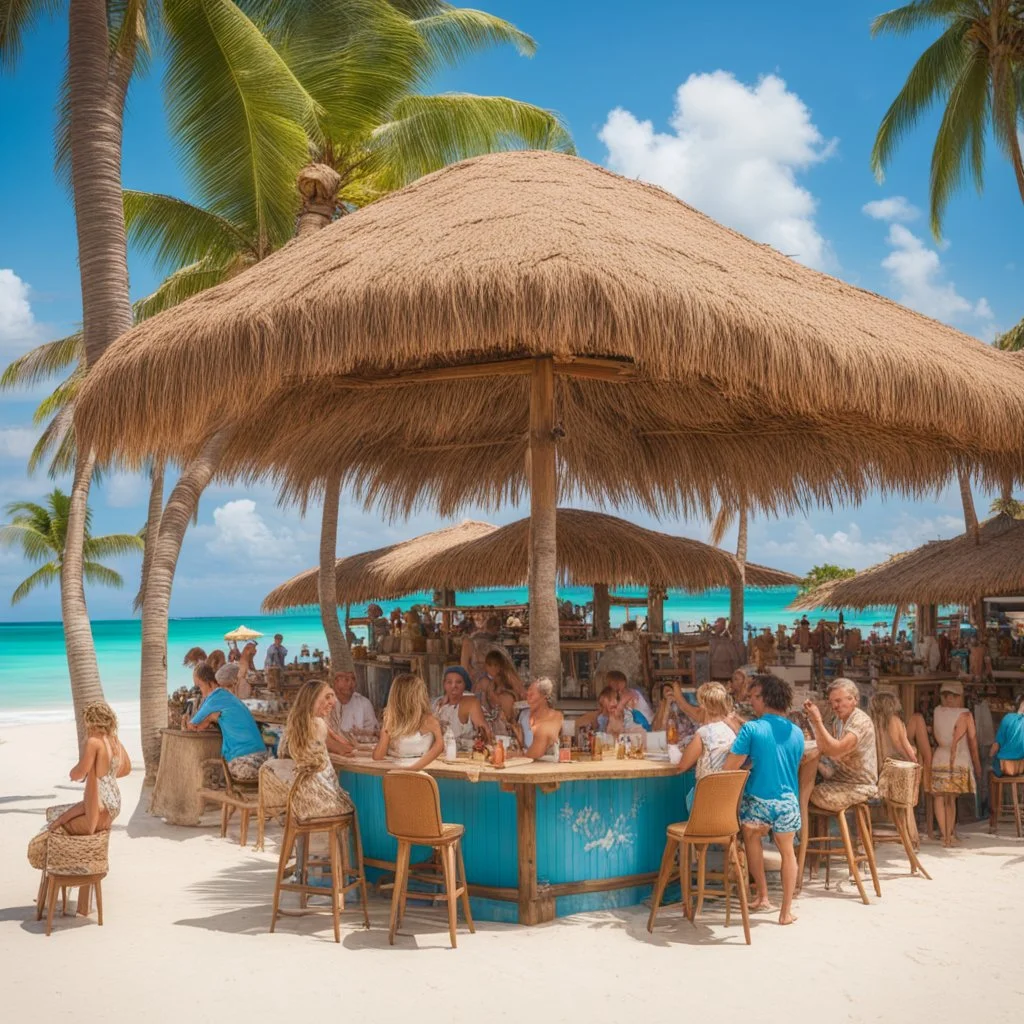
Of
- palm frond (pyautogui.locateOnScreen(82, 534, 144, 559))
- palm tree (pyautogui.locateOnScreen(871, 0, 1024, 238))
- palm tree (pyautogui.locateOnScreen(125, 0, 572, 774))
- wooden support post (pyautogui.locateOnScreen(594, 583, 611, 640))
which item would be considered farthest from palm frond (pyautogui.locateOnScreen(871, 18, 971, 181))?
palm frond (pyautogui.locateOnScreen(82, 534, 144, 559))

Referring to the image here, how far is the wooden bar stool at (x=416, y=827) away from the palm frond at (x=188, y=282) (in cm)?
1136

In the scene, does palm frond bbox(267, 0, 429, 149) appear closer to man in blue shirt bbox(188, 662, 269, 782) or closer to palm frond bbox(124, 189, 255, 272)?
palm frond bbox(124, 189, 255, 272)

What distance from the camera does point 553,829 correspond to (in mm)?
6375

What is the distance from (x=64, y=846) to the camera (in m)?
6.24

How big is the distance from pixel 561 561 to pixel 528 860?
7514 millimetres

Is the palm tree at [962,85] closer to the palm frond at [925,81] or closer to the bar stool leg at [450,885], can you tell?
the palm frond at [925,81]

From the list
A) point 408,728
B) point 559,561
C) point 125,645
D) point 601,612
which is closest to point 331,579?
point 559,561

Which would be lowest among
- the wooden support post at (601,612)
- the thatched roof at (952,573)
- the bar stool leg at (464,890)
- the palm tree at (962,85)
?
the bar stool leg at (464,890)

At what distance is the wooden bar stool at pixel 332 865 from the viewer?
241 inches

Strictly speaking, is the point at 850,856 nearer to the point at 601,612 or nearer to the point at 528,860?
the point at 528,860

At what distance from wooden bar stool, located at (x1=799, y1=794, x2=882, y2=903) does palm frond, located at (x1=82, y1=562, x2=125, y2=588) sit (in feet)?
107

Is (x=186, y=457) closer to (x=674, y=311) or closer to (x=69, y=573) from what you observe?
(x=69, y=573)

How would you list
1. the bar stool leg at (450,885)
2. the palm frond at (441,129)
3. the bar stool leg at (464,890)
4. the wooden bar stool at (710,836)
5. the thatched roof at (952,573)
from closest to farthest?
1. the bar stool leg at (450,885)
2. the wooden bar stool at (710,836)
3. the bar stool leg at (464,890)
4. the thatched roof at (952,573)
5. the palm frond at (441,129)

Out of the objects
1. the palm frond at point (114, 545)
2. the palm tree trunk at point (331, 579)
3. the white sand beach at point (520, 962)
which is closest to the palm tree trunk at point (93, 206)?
the palm tree trunk at point (331, 579)
